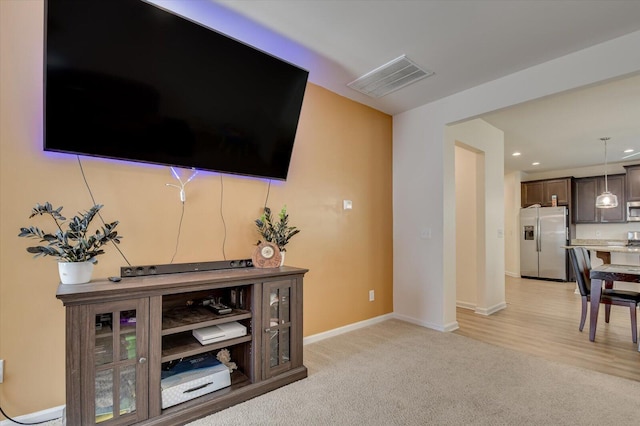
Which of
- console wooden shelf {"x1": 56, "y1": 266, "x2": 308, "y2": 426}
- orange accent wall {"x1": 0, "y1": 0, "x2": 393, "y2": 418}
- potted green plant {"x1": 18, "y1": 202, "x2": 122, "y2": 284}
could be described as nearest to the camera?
console wooden shelf {"x1": 56, "y1": 266, "x2": 308, "y2": 426}

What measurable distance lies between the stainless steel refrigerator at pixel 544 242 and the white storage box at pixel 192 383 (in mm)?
7622

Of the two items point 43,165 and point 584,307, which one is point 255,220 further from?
point 584,307

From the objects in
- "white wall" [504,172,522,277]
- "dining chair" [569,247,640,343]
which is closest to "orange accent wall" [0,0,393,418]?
"dining chair" [569,247,640,343]

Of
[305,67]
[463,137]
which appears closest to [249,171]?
[305,67]

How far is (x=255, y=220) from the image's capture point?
2707mm

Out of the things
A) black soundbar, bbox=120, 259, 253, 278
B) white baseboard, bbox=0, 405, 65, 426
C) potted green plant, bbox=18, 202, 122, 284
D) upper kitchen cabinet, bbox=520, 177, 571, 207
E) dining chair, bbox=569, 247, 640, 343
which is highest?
upper kitchen cabinet, bbox=520, 177, 571, 207

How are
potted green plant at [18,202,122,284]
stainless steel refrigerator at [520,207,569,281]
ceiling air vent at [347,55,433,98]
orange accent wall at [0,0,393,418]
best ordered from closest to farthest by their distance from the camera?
potted green plant at [18,202,122,284], orange accent wall at [0,0,393,418], ceiling air vent at [347,55,433,98], stainless steel refrigerator at [520,207,569,281]

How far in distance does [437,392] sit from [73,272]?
2366mm

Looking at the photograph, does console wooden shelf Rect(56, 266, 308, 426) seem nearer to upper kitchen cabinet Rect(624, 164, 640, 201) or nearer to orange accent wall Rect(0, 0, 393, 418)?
orange accent wall Rect(0, 0, 393, 418)

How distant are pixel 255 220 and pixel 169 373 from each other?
1.27m

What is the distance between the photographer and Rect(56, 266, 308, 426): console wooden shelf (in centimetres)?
152

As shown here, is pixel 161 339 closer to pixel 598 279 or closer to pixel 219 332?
pixel 219 332

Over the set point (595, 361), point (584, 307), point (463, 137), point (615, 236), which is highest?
point (463, 137)

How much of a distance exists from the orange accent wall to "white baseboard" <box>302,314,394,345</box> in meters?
0.06
